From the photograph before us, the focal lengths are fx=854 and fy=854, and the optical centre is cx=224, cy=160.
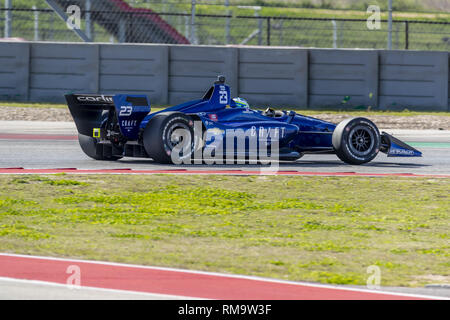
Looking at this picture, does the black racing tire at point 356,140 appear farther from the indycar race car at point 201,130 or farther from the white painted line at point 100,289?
the white painted line at point 100,289

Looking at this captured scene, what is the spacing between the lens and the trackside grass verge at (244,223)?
6.82 metres

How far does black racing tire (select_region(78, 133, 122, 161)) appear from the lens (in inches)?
492

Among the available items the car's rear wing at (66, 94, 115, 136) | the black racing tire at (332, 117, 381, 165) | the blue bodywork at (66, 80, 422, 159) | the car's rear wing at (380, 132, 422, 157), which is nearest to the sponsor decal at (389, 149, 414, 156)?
the car's rear wing at (380, 132, 422, 157)

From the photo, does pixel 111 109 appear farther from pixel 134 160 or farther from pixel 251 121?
pixel 251 121

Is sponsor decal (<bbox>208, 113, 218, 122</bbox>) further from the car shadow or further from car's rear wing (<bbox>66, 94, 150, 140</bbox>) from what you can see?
car's rear wing (<bbox>66, 94, 150, 140</bbox>)

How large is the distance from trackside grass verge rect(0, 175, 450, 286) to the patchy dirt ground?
23.1ft

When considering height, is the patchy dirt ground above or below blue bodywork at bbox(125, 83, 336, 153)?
above

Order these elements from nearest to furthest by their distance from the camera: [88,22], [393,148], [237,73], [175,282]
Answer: [175,282]
[393,148]
[237,73]
[88,22]

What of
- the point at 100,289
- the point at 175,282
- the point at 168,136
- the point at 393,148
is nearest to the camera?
the point at 100,289

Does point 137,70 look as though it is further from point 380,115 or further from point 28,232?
point 28,232

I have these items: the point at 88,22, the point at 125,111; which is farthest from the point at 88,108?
the point at 88,22

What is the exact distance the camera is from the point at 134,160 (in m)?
12.9

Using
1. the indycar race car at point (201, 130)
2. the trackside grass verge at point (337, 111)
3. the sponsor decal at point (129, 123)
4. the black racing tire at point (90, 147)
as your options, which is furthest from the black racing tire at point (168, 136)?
the trackside grass verge at point (337, 111)

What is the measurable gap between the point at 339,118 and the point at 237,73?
2.78 m
